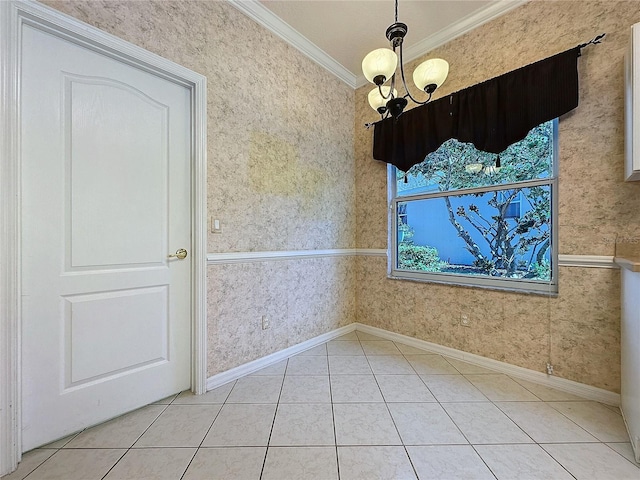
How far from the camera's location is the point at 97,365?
4.99ft

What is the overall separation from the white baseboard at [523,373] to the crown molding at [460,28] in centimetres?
287

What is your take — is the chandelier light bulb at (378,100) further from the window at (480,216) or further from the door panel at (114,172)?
the door panel at (114,172)

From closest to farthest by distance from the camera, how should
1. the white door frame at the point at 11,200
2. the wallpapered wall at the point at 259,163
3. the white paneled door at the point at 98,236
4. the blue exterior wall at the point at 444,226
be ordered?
1. the white door frame at the point at 11,200
2. the white paneled door at the point at 98,236
3. the wallpapered wall at the point at 259,163
4. the blue exterior wall at the point at 444,226

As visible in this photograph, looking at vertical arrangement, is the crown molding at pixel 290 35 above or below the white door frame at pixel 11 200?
above

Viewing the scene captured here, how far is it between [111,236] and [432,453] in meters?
2.15

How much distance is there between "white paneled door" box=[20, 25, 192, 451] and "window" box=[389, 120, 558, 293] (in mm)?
2169

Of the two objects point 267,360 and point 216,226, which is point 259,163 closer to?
point 216,226

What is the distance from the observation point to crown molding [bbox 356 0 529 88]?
6.93 ft

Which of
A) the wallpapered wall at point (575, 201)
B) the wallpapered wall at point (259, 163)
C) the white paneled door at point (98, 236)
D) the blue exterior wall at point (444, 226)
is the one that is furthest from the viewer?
the blue exterior wall at point (444, 226)

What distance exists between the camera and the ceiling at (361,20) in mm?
2111

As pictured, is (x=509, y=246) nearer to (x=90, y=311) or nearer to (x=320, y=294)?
(x=320, y=294)

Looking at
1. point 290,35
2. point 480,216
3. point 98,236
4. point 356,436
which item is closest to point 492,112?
point 480,216

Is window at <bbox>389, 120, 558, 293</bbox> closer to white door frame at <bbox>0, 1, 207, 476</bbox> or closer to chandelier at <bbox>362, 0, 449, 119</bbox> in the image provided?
chandelier at <bbox>362, 0, 449, 119</bbox>

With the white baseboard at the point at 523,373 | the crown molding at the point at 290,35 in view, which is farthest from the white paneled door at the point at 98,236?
the white baseboard at the point at 523,373
